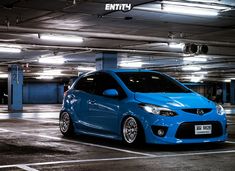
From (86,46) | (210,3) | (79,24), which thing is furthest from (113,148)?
(86,46)

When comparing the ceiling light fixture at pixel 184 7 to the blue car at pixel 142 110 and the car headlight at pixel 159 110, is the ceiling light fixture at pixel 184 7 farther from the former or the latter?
the car headlight at pixel 159 110

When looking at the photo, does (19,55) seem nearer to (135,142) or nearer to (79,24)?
(79,24)

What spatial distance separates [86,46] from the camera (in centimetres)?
2358

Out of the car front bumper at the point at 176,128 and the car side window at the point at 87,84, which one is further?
the car side window at the point at 87,84

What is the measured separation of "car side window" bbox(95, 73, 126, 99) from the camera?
1033 cm

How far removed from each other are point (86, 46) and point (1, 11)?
932 centimetres

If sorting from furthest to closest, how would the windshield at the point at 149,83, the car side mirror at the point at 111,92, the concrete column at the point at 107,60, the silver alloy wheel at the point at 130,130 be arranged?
the concrete column at the point at 107,60, the windshield at the point at 149,83, the car side mirror at the point at 111,92, the silver alloy wheel at the point at 130,130

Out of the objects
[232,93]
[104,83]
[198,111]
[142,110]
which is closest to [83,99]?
[104,83]

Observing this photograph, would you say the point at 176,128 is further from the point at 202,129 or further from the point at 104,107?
the point at 104,107

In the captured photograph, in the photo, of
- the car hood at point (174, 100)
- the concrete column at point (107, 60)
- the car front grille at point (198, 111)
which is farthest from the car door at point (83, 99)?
the concrete column at point (107, 60)

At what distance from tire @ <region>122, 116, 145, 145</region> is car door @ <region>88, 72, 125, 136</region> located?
0.31 meters

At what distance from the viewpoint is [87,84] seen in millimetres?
11297

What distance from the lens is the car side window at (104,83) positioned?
10332 mm

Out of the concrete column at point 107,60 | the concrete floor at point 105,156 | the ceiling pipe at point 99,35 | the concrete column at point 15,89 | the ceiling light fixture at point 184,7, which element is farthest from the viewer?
the concrete column at point 15,89
